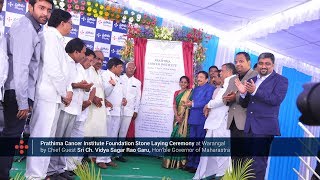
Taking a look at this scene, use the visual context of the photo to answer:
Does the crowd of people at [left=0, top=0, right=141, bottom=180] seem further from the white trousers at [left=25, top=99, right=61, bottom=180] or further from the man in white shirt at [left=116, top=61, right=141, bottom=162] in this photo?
the man in white shirt at [left=116, top=61, right=141, bottom=162]

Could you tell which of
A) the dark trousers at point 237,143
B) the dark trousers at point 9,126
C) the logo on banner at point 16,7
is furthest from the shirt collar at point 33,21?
the logo on banner at point 16,7

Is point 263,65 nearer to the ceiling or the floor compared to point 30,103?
nearer to the ceiling

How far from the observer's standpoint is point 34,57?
3.12m

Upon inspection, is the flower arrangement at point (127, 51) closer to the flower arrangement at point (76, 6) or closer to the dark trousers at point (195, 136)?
the flower arrangement at point (76, 6)

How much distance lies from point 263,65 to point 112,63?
269 centimetres

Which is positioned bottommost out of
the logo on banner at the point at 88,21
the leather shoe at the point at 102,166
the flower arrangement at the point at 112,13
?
the leather shoe at the point at 102,166

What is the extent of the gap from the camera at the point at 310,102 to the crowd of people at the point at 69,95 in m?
2.32

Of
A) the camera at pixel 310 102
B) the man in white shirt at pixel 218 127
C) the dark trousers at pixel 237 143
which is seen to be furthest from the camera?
the man in white shirt at pixel 218 127

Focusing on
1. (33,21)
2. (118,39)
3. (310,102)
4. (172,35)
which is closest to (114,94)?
(118,39)

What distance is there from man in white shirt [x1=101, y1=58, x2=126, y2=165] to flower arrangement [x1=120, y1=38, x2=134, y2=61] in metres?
1.09

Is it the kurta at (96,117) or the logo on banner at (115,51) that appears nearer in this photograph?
the kurta at (96,117)

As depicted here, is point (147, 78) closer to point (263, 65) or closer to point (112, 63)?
point (112, 63)

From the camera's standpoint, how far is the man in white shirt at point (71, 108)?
3746 millimetres

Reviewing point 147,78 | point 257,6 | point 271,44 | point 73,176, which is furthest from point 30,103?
point 271,44
